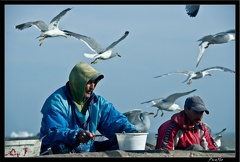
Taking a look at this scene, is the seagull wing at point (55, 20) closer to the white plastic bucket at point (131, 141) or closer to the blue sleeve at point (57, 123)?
the blue sleeve at point (57, 123)

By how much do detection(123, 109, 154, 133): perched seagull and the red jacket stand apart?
2322mm

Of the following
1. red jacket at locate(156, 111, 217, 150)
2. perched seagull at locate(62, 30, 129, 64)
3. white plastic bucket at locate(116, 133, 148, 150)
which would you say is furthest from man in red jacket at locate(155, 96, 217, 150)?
perched seagull at locate(62, 30, 129, 64)

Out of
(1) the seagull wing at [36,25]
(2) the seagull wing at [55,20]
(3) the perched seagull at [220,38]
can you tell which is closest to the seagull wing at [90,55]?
(2) the seagull wing at [55,20]

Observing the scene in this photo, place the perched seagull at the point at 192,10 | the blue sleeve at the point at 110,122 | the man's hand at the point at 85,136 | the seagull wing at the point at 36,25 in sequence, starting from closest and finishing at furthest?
the man's hand at the point at 85,136
the blue sleeve at the point at 110,122
the perched seagull at the point at 192,10
the seagull wing at the point at 36,25

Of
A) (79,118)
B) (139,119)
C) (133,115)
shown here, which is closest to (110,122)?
(79,118)

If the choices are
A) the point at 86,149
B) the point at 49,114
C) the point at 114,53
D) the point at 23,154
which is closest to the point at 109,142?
the point at 86,149

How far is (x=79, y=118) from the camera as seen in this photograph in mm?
5449

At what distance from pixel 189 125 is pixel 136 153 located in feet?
2.14

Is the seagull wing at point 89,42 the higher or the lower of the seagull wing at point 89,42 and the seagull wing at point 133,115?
the higher

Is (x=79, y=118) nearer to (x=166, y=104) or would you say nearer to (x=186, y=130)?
(x=186, y=130)

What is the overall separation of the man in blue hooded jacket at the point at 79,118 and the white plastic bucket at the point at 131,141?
251 mm

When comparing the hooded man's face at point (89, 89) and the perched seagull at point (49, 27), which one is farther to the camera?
the perched seagull at point (49, 27)

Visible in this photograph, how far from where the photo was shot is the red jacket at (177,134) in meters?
5.38

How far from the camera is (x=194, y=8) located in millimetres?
7598
